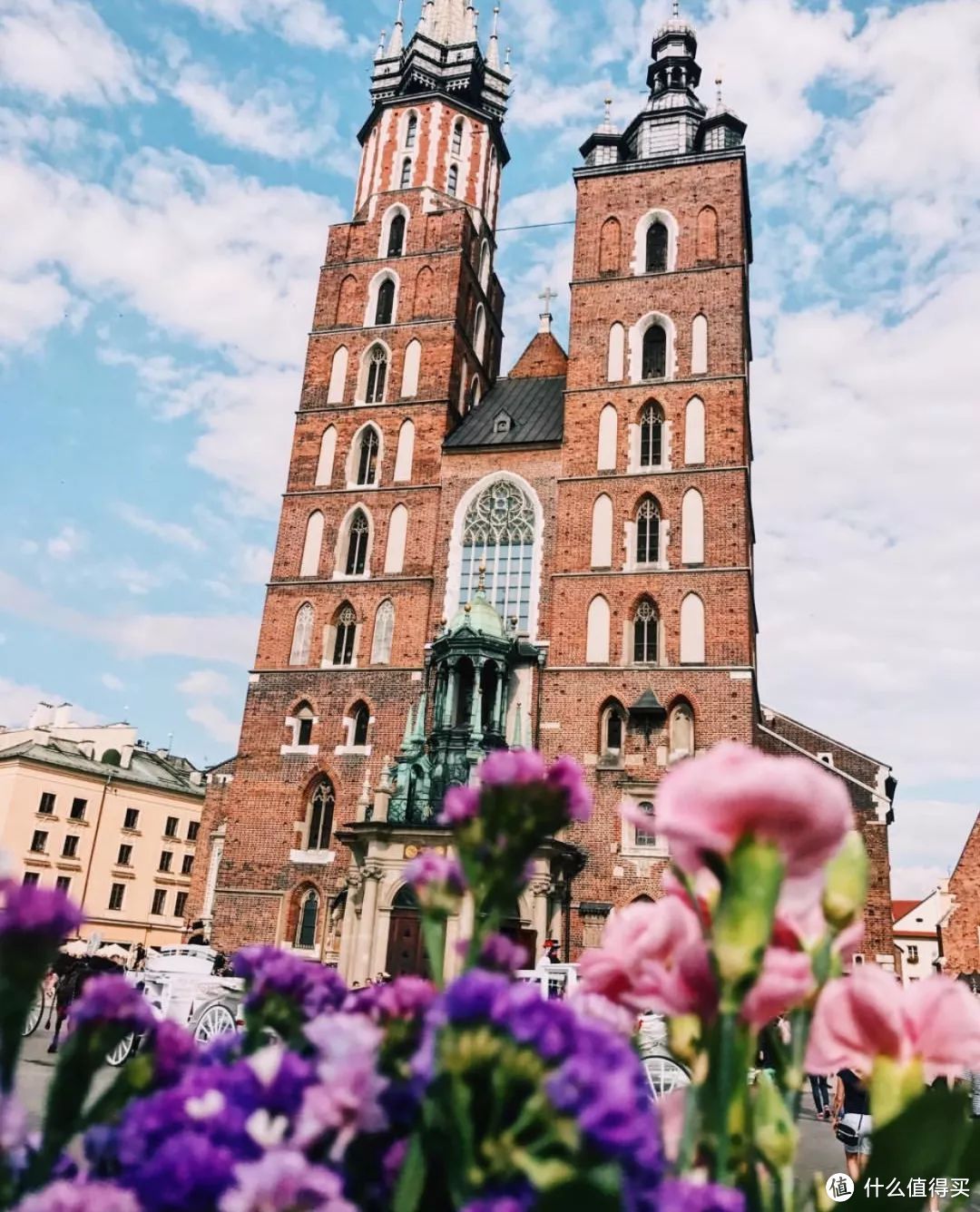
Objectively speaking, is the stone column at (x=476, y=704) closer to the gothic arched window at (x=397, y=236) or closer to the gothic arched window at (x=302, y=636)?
the gothic arched window at (x=302, y=636)

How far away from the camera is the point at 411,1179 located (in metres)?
0.82

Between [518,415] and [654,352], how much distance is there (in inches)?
145

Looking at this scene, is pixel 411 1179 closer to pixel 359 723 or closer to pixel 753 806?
pixel 753 806

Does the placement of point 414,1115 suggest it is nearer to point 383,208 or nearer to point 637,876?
point 637,876

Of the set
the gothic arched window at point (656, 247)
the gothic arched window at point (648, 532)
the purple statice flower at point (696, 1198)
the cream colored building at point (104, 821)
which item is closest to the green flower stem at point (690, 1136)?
the purple statice flower at point (696, 1198)

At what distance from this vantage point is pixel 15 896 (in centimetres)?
96

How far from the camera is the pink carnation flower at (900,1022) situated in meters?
1.00

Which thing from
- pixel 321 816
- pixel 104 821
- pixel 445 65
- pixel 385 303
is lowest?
pixel 321 816

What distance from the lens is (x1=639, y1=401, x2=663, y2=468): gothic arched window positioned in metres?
21.5

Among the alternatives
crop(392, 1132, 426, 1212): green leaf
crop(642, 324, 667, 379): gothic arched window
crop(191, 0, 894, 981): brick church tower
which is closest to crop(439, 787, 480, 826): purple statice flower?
crop(392, 1132, 426, 1212): green leaf

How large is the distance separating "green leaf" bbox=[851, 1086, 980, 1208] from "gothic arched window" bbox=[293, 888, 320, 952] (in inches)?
777

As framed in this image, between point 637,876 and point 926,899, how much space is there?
42.0m

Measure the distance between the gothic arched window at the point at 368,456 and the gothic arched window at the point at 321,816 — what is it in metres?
7.48

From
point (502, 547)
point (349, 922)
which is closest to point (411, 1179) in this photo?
point (349, 922)
